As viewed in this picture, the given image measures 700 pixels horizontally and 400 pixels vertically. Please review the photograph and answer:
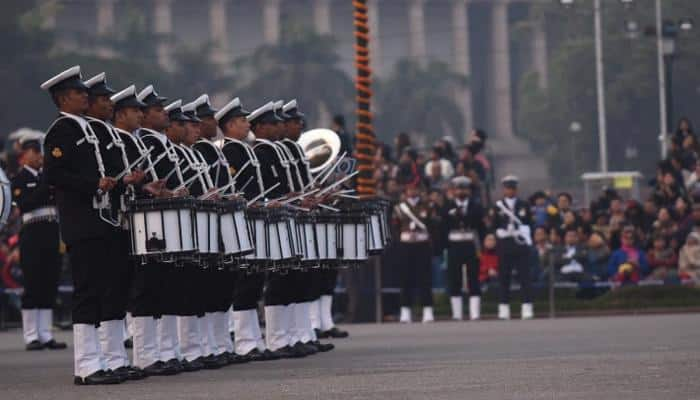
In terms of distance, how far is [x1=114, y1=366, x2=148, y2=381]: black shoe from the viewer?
15672 millimetres

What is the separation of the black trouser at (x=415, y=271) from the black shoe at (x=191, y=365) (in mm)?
12235

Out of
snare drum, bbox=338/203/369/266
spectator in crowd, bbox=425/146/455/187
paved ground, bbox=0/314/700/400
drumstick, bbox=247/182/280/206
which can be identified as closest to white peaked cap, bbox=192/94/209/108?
drumstick, bbox=247/182/280/206

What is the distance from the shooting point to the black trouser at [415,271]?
29.3 meters

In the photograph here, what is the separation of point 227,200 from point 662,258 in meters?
15.0

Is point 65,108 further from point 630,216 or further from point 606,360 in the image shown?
point 630,216

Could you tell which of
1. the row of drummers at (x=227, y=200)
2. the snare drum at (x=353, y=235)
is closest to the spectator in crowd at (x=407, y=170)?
the row of drummers at (x=227, y=200)

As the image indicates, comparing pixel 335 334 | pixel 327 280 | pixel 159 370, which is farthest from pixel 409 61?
pixel 159 370

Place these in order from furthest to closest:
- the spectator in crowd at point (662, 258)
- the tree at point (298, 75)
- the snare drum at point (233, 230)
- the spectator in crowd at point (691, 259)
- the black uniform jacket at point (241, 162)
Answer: the tree at point (298, 75)
the spectator in crowd at point (662, 258)
the spectator in crowd at point (691, 259)
the black uniform jacket at point (241, 162)
the snare drum at point (233, 230)

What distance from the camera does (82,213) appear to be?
51.1 feet

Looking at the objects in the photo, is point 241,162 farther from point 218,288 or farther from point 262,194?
point 218,288

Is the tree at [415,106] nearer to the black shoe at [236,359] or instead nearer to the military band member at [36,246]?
the military band member at [36,246]

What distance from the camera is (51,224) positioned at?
70.7 ft

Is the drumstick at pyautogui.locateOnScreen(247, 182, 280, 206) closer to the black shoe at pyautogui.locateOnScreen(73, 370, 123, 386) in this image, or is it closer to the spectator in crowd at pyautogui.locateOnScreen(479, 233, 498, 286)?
the black shoe at pyautogui.locateOnScreen(73, 370, 123, 386)

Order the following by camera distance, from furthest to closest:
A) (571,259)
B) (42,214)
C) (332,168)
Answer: (571,259)
(42,214)
(332,168)
